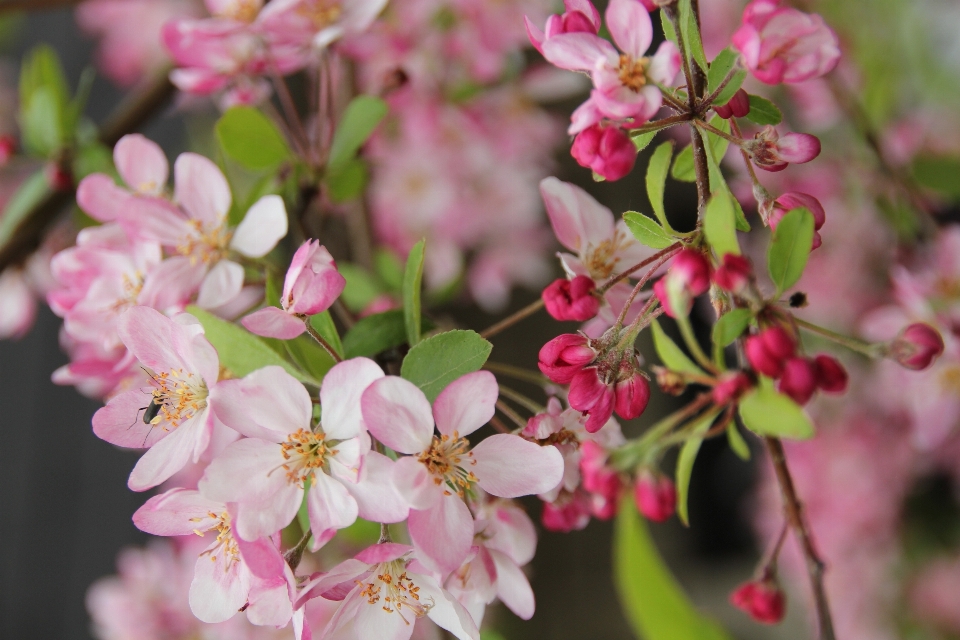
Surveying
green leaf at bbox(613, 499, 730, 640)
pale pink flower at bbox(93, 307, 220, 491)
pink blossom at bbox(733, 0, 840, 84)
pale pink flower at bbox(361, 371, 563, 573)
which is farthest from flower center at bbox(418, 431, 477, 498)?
green leaf at bbox(613, 499, 730, 640)

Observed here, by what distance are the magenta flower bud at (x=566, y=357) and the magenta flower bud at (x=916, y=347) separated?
17cm

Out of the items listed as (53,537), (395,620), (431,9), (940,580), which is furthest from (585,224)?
(53,537)

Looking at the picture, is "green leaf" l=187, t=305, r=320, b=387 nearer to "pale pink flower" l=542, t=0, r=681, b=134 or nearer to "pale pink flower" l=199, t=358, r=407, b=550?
"pale pink flower" l=199, t=358, r=407, b=550

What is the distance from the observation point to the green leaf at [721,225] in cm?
30

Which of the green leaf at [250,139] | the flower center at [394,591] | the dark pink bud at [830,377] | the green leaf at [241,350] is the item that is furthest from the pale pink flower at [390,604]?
the green leaf at [250,139]

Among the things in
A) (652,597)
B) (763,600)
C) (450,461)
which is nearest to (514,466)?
(450,461)

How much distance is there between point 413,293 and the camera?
39cm

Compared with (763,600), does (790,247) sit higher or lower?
higher

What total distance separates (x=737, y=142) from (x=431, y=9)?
1.79 feet

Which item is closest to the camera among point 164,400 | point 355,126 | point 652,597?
point 164,400

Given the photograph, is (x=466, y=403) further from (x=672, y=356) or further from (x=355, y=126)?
(x=355, y=126)

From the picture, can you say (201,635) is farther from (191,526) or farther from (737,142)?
(737,142)

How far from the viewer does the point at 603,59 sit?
0.31 metres

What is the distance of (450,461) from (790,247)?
0.61 ft
